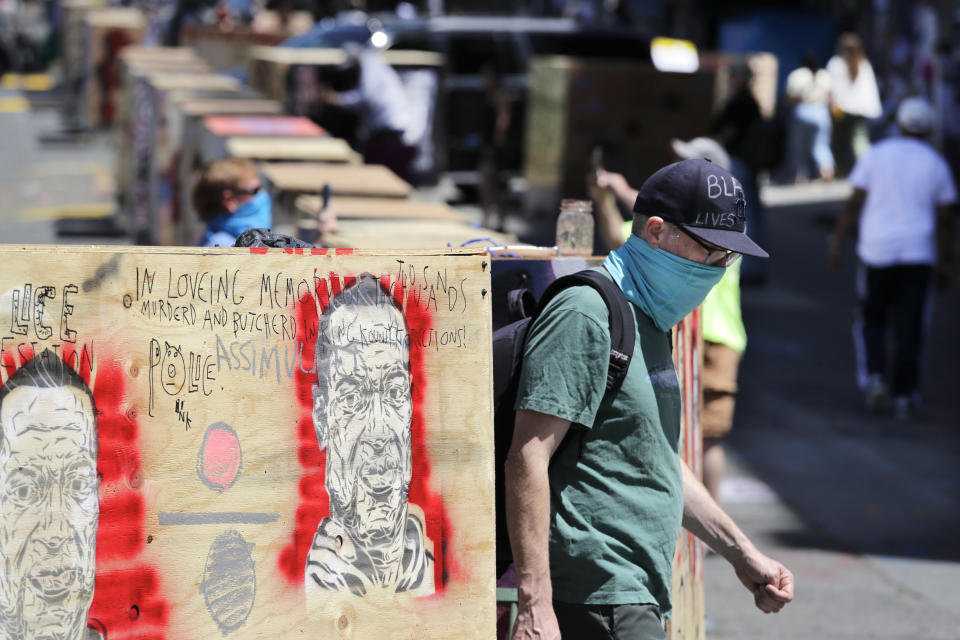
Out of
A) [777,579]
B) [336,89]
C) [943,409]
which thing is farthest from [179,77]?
[777,579]

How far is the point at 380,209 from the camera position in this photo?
653cm

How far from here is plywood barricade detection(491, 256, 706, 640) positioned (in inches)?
147

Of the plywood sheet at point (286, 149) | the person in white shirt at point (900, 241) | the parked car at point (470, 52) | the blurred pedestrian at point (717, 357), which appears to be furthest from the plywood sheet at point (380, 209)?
the parked car at point (470, 52)

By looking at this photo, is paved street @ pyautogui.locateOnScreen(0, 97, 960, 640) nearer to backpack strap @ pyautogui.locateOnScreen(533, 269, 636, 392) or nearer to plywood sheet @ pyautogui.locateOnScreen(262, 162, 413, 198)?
plywood sheet @ pyautogui.locateOnScreen(262, 162, 413, 198)

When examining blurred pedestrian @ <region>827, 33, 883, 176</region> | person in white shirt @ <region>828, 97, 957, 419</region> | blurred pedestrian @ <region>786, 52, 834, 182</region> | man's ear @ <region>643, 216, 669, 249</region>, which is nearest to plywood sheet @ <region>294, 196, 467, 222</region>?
man's ear @ <region>643, 216, 669, 249</region>

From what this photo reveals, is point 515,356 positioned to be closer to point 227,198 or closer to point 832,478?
point 227,198

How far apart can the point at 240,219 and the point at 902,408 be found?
5.95 meters

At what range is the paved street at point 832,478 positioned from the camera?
645cm

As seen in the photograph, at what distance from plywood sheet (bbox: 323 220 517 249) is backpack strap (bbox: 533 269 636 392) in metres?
1.60

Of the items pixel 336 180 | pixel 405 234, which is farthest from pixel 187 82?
pixel 405 234

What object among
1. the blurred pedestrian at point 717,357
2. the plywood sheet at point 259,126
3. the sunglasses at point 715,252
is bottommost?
the blurred pedestrian at point 717,357

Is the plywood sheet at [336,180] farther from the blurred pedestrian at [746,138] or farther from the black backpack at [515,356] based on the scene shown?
the blurred pedestrian at [746,138]

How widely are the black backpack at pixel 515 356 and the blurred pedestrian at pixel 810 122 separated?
1609 cm

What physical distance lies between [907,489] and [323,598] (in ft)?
19.2
